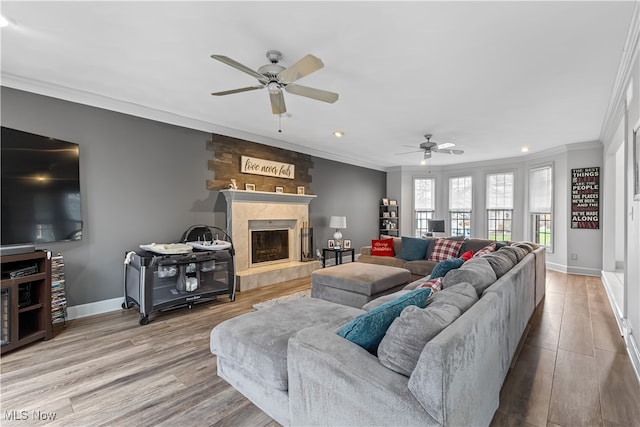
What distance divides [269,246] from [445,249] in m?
3.03

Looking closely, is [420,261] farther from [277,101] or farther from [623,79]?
[277,101]

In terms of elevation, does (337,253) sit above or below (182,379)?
above

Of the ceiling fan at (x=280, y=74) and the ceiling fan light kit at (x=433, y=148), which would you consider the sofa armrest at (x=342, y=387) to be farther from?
the ceiling fan light kit at (x=433, y=148)

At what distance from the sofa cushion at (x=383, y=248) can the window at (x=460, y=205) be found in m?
3.47

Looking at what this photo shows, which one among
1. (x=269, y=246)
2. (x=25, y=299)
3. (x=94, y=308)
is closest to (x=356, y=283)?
(x=269, y=246)

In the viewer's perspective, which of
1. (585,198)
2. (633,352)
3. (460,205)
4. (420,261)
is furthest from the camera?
(460,205)

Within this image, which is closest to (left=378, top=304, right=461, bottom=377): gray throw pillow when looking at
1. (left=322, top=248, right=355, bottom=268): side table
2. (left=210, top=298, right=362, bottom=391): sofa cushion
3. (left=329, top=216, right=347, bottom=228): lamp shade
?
(left=210, top=298, right=362, bottom=391): sofa cushion

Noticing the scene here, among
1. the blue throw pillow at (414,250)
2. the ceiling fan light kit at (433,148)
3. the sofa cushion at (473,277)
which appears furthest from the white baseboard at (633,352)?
the ceiling fan light kit at (433,148)

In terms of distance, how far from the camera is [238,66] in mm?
2297

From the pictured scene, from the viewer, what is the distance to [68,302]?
3416mm

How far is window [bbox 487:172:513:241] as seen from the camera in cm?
736

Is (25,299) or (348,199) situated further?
→ (348,199)

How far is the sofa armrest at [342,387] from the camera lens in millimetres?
1130

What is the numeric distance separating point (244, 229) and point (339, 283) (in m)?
2.08
